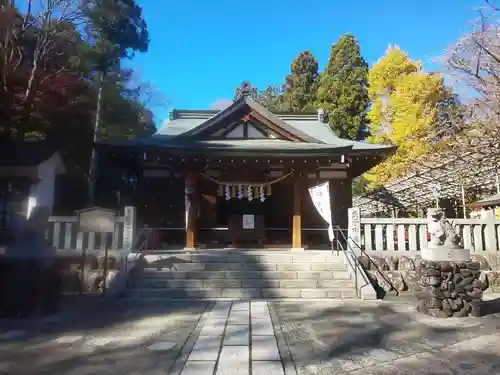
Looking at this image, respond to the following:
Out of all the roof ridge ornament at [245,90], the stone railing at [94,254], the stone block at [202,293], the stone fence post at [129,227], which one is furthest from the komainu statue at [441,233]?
the roof ridge ornament at [245,90]

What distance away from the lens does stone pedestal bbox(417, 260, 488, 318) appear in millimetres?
6336

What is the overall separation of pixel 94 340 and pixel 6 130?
11.8 m

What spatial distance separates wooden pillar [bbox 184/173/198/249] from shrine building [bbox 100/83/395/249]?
6cm

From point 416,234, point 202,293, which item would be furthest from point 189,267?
point 416,234

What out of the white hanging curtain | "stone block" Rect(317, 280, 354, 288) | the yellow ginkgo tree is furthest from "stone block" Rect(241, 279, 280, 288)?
the yellow ginkgo tree

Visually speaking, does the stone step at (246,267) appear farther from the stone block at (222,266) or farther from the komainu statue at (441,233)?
the komainu statue at (441,233)

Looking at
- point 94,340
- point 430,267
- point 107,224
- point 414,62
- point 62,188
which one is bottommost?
point 94,340

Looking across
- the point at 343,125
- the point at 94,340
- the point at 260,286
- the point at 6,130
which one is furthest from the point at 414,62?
the point at 94,340

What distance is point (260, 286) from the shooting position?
8227 millimetres

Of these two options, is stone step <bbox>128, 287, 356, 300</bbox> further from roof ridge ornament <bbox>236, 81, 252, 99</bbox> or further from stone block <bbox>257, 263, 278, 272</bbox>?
roof ridge ornament <bbox>236, 81, 252, 99</bbox>

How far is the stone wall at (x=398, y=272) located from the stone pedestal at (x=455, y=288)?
6.98 feet

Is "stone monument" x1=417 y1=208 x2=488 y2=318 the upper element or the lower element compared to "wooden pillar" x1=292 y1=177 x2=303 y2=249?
lower

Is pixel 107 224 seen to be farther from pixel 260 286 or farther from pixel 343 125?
pixel 343 125

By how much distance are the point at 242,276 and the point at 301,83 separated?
2675 centimetres
